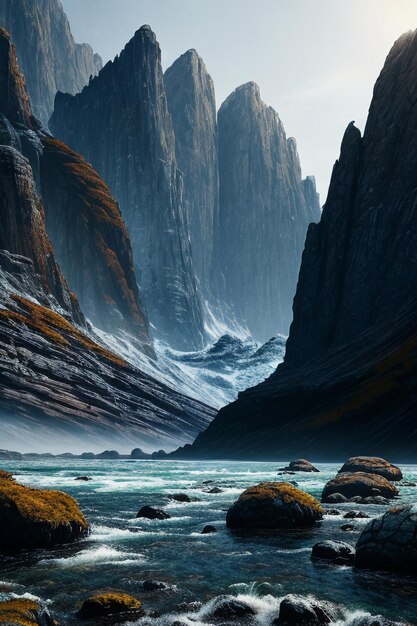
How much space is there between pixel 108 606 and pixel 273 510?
15205 millimetres

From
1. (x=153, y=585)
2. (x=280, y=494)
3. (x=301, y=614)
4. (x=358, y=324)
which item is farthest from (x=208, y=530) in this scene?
(x=358, y=324)

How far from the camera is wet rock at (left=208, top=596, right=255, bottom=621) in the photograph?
650 inches

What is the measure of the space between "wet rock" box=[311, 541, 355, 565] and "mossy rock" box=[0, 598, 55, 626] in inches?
463

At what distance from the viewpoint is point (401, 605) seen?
17.1 meters

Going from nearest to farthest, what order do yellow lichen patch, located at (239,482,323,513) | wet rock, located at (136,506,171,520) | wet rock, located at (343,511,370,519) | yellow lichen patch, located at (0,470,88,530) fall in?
yellow lichen patch, located at (0,470,88,530), yellow lichen patch, located at (239,482,323,513), wet rock, located at (343,511,370,519), wet rock, located at (136,506,171,520)

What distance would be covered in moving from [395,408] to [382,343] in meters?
24.9

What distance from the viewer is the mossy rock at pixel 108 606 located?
16.4 meters

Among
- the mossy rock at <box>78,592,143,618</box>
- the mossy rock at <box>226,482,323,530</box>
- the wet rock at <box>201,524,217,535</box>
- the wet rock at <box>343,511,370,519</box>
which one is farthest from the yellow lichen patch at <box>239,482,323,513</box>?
the mossy rock at <box>78,592,143,618</box>

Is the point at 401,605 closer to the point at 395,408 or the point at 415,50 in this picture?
the point at 395,408

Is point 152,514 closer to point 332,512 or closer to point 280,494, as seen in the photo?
point 280,494

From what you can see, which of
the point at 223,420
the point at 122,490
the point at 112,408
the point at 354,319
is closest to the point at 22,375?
the point at 112,408

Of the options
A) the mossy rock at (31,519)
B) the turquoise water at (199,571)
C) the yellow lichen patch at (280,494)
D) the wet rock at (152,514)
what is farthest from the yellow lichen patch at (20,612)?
the wet rock at (152,514)

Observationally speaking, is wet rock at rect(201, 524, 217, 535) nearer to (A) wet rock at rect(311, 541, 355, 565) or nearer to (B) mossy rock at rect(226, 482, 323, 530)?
(B) mossy rock at rect(226, 482, 323, 530)

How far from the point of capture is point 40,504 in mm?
24734
